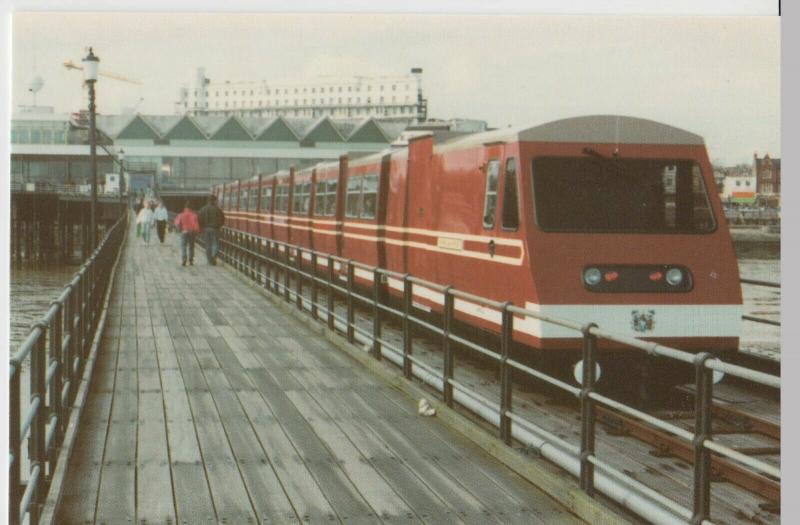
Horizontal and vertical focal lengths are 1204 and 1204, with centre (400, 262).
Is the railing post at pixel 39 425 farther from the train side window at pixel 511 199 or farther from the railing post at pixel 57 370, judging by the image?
the train side window at pixel 511 199

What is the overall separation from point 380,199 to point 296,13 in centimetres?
1004

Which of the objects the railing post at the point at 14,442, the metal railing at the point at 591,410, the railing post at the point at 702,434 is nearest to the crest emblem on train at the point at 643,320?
the metal railing at the point at 591,410

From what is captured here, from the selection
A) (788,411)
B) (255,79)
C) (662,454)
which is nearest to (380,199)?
(255,79)

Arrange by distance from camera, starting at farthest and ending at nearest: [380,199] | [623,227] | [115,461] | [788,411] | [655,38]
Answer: [380,199], [623,227], [655,38], [115,461], [788,411]

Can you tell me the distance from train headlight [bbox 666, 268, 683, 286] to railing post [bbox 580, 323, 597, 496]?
4.27 m

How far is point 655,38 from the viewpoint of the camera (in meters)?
8.14

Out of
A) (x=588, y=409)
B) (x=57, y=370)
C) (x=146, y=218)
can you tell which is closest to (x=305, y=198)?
(x=146, y=218)

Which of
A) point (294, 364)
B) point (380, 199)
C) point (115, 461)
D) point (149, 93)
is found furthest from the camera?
point (380, 199)

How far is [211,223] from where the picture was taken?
27.3 meters

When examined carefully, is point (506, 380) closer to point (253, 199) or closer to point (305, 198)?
point (305, 198)

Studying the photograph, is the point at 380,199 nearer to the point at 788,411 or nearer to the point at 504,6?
the point at 504,6

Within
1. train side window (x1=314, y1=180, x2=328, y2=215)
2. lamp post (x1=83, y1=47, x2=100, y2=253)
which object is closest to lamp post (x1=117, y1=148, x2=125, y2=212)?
lamp post (x1=83, y1=47, x2=100, y2=253)

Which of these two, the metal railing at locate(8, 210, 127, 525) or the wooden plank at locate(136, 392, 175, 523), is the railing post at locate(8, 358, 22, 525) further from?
the wooden plank at locate(136, 392, 175, 523)

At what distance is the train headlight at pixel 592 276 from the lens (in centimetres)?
1033
